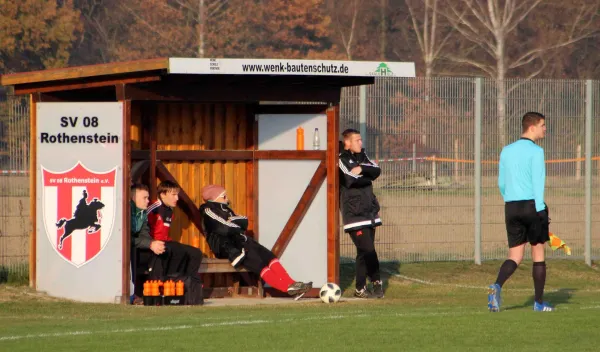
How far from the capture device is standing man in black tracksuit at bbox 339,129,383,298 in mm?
14914

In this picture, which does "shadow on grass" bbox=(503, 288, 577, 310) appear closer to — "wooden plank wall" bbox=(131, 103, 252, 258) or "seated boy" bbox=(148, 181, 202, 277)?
"seated boy" bbox=(148, 181, 202, 277)

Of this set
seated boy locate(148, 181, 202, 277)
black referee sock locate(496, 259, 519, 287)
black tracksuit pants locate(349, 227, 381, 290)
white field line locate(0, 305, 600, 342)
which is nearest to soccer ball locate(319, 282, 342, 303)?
black tracksuit pants locate(349, 227, 381, 290)

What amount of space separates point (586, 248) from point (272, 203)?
5.80 meters

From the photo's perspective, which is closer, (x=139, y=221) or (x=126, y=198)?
(x=126, y=198)

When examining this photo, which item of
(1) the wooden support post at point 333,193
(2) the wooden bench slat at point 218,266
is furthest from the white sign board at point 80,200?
(1) the wooden support post at point 333,193

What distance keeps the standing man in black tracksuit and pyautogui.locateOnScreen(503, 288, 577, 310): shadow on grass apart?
184cm

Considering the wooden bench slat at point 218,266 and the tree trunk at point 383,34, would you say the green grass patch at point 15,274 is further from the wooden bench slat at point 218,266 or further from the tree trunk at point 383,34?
the tree trunk at point 383,34

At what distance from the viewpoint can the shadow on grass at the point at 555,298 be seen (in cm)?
1369

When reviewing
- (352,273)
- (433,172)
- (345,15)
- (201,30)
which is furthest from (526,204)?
(345,15)

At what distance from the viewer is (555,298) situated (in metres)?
15.1

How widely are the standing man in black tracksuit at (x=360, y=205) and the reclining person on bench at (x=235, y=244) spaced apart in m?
0.78

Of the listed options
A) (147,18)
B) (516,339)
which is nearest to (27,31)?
(147,18)

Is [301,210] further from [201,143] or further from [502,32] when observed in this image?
[502,32]

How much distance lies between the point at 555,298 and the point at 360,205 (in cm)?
247
